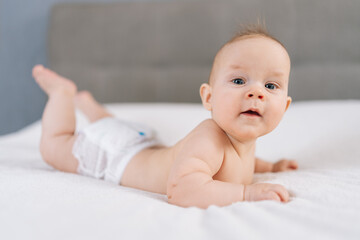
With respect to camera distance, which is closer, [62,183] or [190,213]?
[190,213]

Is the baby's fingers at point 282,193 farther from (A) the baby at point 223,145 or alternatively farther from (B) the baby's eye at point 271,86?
(B) the baby's eye at point 271,86

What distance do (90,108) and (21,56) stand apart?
3.53 ft

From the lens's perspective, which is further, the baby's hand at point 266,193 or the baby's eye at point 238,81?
the baby's eye at point 238,81

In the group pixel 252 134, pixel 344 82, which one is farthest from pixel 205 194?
pixel 344 82

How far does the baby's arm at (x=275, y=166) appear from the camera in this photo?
1074 mm

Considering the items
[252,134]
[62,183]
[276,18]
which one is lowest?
[62,183]

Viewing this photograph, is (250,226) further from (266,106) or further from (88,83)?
(88,83)

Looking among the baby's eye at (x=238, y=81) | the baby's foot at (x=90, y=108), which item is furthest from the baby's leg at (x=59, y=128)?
the baby's eye at (x=238, y=81)

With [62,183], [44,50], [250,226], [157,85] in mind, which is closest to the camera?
[250,226]

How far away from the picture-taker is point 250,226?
565mm

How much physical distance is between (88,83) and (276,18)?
111 cm

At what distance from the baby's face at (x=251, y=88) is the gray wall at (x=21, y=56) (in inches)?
71.4

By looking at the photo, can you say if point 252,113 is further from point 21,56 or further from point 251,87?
point 21,56

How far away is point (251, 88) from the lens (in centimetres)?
76
